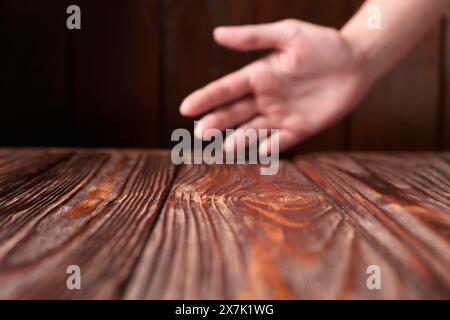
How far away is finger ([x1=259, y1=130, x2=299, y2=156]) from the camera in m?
0.84

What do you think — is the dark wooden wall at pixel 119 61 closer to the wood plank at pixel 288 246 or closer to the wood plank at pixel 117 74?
the wood plank at pixel 117 74

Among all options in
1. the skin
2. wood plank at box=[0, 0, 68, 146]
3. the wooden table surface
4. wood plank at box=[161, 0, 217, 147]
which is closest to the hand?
the skin

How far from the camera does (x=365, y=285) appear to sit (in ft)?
1.02

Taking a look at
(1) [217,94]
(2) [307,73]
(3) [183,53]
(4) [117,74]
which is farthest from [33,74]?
(2) [307,73]

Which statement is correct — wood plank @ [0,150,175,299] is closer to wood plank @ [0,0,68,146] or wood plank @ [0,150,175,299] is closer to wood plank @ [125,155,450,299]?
wood plank @ [125,155,450,299]

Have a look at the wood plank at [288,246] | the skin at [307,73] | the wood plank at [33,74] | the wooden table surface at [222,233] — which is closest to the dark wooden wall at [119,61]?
the wood plank at [33,74]

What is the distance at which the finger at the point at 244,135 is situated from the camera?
792mm

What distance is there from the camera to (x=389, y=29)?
0.82 m

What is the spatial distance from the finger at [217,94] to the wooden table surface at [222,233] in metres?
0.10

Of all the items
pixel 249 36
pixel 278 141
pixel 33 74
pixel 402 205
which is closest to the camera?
pixel 402 205

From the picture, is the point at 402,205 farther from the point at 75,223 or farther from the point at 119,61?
the point at 119,61

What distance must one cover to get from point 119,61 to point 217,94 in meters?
0.42

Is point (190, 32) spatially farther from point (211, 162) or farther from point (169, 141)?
point (211, 162)
